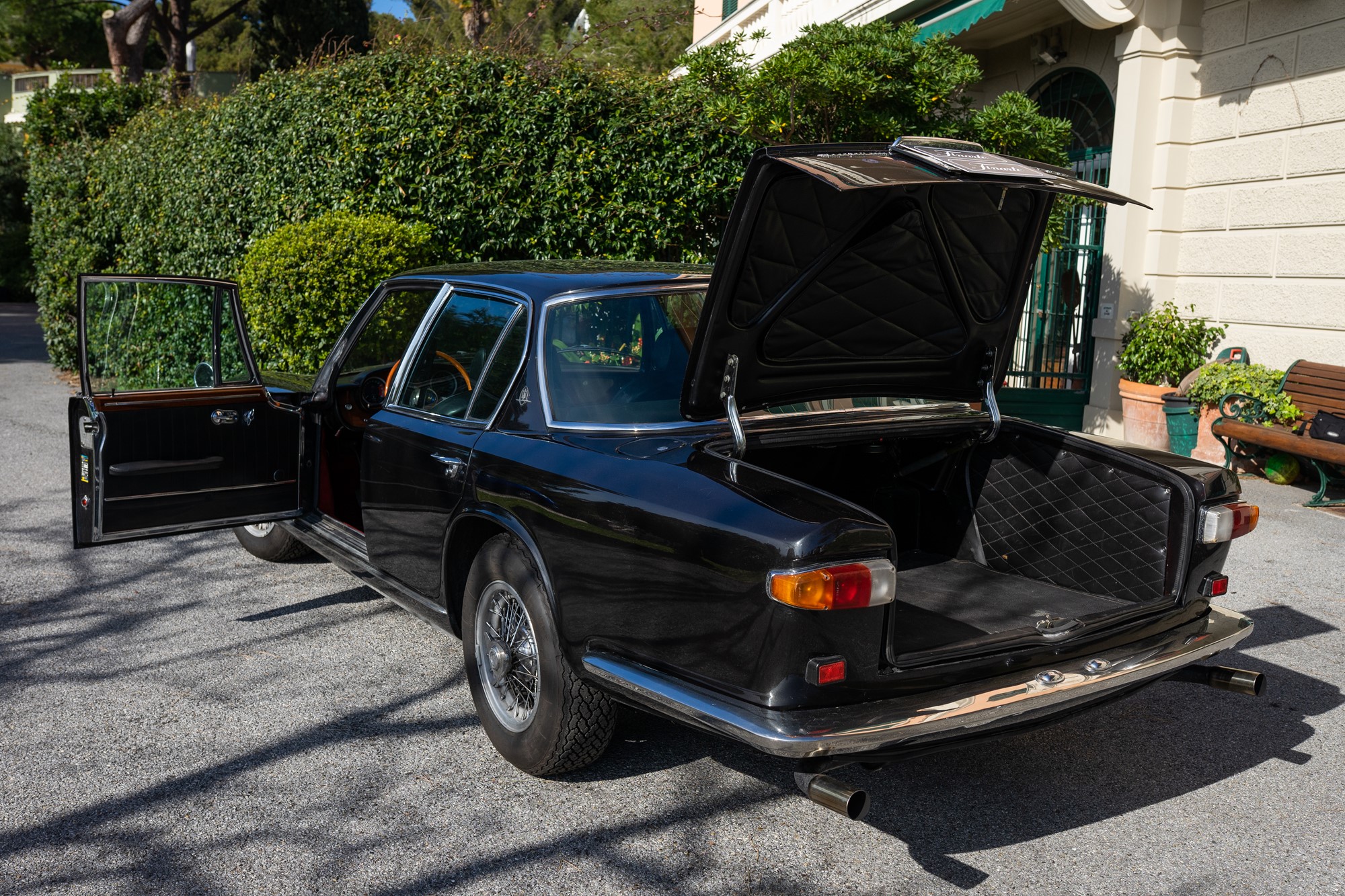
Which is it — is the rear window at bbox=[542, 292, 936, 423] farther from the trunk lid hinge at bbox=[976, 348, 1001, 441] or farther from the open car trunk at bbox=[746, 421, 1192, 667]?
the trunk lid hinge at bbox=[976, 348, 1001, 441]

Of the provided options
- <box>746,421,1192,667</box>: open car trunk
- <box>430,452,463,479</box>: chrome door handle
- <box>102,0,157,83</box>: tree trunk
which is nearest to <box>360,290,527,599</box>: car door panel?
<box>430,452,463,479</box>: chrome door handle

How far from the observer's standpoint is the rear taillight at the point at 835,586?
2.76m

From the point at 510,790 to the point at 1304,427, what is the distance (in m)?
7.08

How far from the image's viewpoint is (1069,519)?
403 centimetres

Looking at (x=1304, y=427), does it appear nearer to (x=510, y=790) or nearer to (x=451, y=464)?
(x=451, y=464)

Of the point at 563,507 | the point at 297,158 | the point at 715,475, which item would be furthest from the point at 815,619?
the point at 297,158

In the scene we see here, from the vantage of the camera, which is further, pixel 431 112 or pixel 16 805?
pixel 431 112

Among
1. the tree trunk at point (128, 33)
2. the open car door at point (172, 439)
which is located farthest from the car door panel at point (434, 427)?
the tree trunk at point (128, 33)

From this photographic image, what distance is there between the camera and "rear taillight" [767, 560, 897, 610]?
9.07 ft

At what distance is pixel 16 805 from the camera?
342 centimetres

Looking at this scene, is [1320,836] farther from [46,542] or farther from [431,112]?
[431,112]

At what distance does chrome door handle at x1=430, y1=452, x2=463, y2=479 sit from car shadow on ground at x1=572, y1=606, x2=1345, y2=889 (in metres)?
1.06

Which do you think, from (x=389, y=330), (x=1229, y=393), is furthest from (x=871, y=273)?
(x=1229, y=393)

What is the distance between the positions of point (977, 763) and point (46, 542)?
529cm
